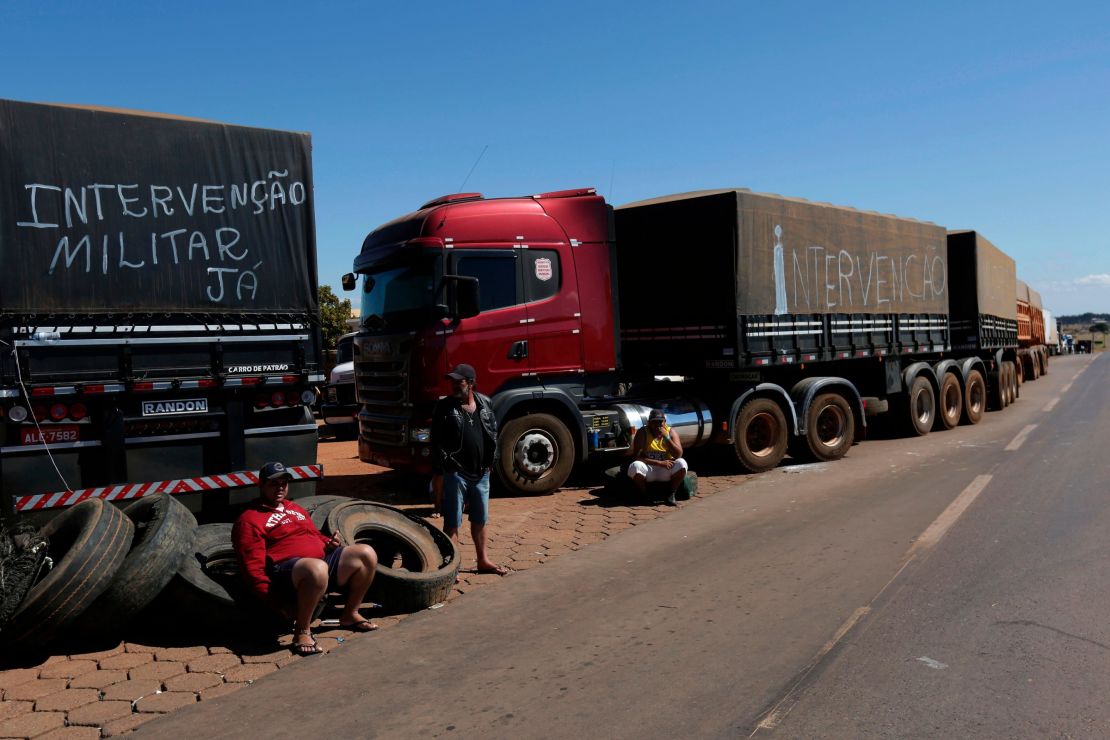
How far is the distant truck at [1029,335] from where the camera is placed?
28047 mm

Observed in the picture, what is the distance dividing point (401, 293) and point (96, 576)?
220 inches

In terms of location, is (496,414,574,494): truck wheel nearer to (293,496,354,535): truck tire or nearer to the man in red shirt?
(293,496,354,535): truck tire

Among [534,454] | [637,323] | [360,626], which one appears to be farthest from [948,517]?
[360,626]

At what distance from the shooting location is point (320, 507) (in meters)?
7.03

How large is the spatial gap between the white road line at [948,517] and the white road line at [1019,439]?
337 centimetres

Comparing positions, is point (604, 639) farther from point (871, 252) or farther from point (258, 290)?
point (871, 252)

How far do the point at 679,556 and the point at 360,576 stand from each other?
303 cm

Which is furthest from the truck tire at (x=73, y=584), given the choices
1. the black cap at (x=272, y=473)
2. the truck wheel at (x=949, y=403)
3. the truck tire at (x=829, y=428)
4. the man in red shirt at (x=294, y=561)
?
the truck wheel at (x=949, y=403)

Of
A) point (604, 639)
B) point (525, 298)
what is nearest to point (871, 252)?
point (525, 298)

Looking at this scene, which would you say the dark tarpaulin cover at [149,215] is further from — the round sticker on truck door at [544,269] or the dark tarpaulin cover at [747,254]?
the dark tarpaulin cover at [747,254]

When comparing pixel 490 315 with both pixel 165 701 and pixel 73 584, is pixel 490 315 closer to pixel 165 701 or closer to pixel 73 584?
pixel 73 584

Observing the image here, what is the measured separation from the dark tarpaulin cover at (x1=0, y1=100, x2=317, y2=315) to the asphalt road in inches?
143

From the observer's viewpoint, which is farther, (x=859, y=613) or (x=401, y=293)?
(x=401, y=293)

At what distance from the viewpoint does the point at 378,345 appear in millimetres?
10523
